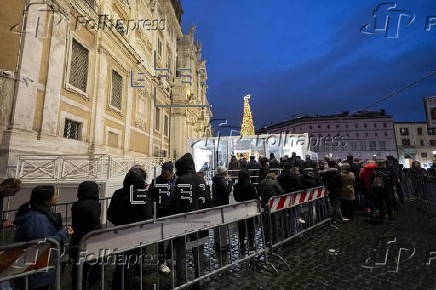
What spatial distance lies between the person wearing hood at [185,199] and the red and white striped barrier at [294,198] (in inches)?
61.9

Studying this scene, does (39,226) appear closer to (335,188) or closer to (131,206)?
(131,206)

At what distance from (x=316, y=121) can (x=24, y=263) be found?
62.9m

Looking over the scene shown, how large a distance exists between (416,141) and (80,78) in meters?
65.2

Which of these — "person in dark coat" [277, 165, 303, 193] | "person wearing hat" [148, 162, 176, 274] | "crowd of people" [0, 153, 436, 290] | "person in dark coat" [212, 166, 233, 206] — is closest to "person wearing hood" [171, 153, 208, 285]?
"crowd of people" [0, 153, 436, 290]

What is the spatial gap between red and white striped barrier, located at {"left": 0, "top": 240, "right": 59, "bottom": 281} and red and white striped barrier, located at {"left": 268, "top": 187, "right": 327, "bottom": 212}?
354 centimetres

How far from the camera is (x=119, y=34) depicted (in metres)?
15.7

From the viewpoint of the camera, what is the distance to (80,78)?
41.2ft

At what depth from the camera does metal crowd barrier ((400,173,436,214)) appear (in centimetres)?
806

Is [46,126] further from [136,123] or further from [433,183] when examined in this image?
[433,183]

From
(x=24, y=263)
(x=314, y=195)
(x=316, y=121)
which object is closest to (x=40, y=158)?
(x=24, y=263)

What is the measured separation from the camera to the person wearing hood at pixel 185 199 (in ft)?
10.8

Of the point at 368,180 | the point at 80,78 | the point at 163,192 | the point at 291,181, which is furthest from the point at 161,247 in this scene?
the point at 80,78

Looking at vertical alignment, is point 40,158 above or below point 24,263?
above

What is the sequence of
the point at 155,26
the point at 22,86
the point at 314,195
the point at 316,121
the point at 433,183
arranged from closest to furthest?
the point at 314,195 < the point at 433,183 < the point at 22,86 < the point at 155,26 < the point at 316,121
